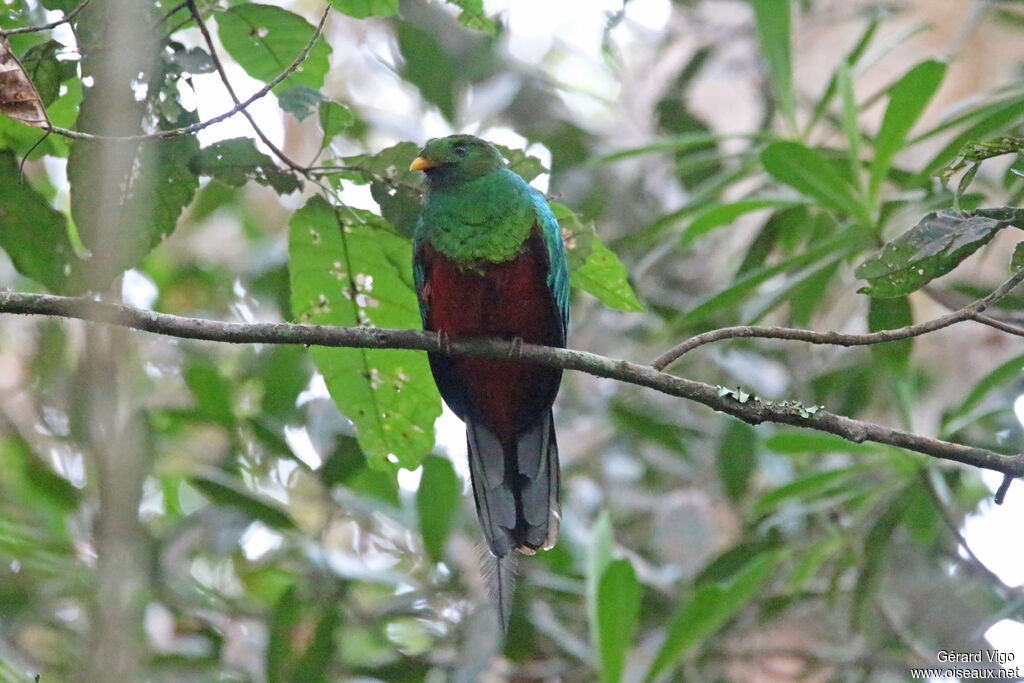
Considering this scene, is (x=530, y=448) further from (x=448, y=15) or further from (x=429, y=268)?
(x=448, y=15)

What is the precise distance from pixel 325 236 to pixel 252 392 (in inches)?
98.2

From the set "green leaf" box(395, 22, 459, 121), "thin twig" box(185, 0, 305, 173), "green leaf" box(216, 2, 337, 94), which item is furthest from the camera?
"green leaf" box(395, 22, 459, 121)

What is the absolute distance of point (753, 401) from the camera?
253 centimetres

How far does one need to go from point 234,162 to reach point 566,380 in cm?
353

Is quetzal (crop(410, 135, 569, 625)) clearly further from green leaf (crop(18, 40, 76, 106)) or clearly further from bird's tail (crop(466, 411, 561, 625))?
green leaf (crop(18, 40, 76, 106))

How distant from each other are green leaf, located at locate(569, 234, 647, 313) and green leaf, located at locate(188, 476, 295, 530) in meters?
2.07

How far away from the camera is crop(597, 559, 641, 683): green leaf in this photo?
12.0 ft

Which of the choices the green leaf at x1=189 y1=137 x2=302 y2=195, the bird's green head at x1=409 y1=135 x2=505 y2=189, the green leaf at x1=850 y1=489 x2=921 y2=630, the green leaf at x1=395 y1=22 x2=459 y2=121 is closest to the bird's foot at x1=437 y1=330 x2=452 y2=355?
the green leaf at x1=189 y1=137 x2=302 y2=195

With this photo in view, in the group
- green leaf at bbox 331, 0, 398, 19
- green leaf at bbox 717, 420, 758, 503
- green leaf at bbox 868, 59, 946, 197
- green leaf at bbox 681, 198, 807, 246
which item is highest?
green leaf at bbox 868, 59, 946, 197

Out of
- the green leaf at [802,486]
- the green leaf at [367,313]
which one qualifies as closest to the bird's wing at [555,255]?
the green leaf at [367,313]

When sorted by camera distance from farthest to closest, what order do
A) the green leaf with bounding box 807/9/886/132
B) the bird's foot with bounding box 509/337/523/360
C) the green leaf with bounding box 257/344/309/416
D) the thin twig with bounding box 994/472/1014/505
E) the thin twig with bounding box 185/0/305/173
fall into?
the green leaf with bounding box 257/344/309/416, the green leaf with bounding box 807/9/886/132, the bird's foot with bounding box 509/337/523/360, the thin twig with bounding box 185/0/305/173, the thin twig with bounding box 994/472/1014/505

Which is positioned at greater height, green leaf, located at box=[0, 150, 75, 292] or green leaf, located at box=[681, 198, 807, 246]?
green leaf, located at box=[681, 198, 807, 246]

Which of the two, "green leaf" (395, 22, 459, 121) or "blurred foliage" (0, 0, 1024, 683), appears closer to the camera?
"blurred foliage" (0, 0, 1024, 683)

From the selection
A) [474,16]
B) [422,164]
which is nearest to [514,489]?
[422,164]
